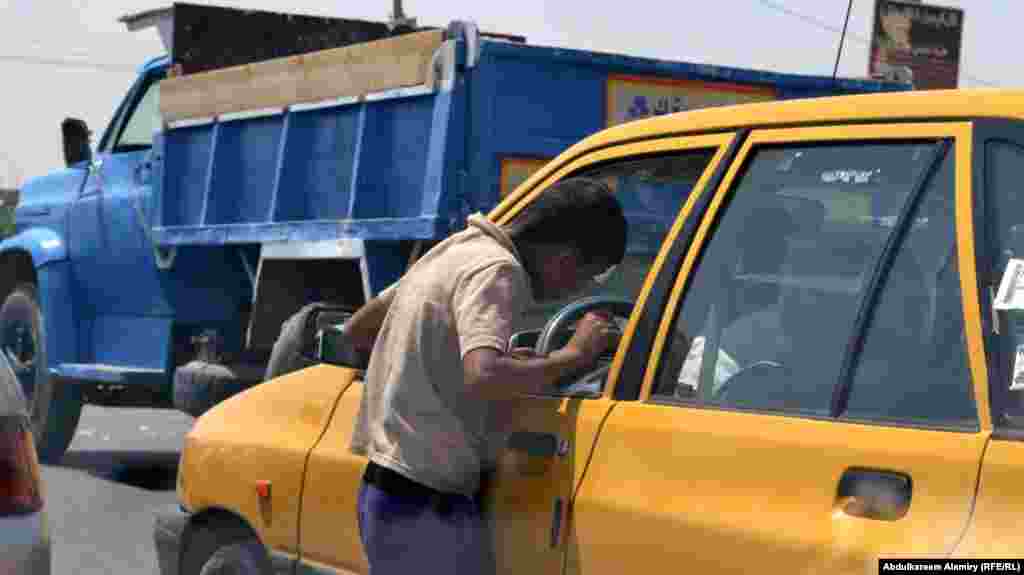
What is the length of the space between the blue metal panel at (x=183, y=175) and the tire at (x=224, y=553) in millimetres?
4612

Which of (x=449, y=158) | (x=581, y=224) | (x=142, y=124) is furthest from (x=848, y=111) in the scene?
(x=142, y=124)

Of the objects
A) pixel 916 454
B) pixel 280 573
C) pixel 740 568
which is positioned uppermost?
pixel 916 454

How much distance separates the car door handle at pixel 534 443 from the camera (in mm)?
3658

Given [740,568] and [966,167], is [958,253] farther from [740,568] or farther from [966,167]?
[740,568]

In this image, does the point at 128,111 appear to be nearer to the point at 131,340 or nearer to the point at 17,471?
the point at 131,340

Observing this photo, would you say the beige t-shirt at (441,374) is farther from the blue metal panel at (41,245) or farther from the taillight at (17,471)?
the blue metal panel at (41,245)

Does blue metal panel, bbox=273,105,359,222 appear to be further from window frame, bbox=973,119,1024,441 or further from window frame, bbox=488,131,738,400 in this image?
window frame, bbox=973,119,1024,441

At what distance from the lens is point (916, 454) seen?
285 centimetres

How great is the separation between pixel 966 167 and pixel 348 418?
1920mm

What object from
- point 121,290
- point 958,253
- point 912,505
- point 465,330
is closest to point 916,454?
point 912,505

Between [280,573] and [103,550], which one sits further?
[103,550]

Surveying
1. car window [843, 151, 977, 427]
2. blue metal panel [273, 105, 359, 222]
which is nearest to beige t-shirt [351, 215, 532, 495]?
car window [843, 151, 977, 427]

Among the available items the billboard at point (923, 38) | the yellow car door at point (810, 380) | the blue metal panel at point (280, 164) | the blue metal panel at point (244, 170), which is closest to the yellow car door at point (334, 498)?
the yellow car door at point (810, 380)

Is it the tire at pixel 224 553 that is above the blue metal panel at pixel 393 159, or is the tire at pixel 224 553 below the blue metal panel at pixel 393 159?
below
